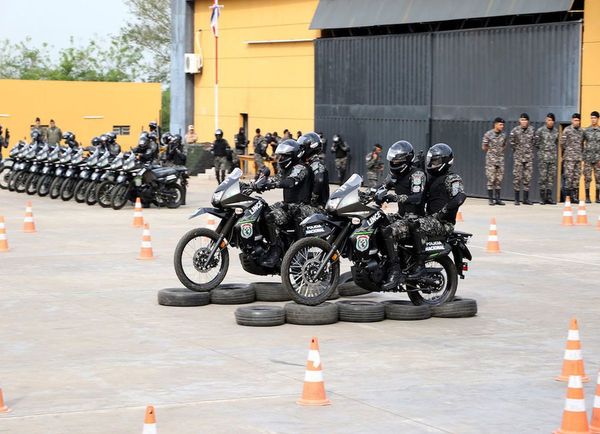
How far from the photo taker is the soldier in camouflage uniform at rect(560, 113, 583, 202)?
2919 centimetres

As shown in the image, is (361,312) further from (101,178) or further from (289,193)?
(101,178)

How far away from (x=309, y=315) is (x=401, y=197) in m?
1.67

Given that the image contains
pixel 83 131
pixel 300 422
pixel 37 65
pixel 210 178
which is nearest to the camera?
pixel 300 422

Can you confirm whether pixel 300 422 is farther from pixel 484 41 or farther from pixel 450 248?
pixel 484 41

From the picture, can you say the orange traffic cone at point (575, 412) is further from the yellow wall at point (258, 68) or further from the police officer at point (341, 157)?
the yellow wall at point (258, 68)

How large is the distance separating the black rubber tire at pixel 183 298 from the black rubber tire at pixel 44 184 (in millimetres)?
19715

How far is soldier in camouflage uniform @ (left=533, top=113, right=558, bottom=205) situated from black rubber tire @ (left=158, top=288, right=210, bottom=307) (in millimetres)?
17126

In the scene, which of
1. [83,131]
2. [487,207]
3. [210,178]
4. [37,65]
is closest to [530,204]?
[487,207]

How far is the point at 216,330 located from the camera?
41.5 feet

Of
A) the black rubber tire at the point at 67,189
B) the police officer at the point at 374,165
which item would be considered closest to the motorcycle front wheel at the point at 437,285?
the black rubber tire at the point at 67,189

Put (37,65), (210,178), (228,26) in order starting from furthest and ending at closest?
(37,65), (228,26), (210,178)

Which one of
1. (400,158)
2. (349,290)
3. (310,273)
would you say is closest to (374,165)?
(349,290)

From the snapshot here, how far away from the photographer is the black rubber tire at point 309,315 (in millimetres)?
12885

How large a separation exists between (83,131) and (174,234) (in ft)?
131
